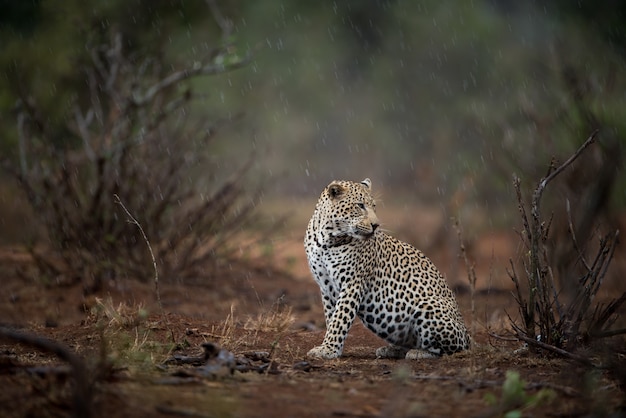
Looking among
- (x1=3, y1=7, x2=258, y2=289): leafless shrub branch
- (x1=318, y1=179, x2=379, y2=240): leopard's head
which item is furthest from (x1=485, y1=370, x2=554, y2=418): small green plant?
(x1=3, y1=7, x2=258, y2=289): leafless shrub branch

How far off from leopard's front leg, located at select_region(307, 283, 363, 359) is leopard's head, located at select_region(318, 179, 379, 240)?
45 cm

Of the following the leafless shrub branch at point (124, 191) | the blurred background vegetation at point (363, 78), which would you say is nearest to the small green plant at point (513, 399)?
the leafless shrub branch at point (124, 191)

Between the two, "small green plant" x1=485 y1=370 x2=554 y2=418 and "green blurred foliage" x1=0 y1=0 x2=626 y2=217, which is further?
"green blurred foliage" x1=0 y1=0 x2=626 y2=217

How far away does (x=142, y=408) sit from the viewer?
4.29m

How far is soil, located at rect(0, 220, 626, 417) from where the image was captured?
4.42 meters

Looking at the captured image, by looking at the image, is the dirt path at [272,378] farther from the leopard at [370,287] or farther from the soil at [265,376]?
the leopard at [370,287]

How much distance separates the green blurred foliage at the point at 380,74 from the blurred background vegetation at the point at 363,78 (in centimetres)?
6

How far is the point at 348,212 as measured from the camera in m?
7.02

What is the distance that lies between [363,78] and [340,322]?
29900 mm

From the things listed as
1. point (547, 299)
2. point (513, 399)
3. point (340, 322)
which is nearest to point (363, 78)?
point (340, 322)

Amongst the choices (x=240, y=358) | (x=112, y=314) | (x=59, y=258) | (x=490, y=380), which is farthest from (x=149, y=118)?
(x=490, y=380)

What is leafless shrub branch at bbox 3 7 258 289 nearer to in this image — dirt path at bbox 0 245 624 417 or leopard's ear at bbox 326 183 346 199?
dirt path at bbox 0 245 624 417

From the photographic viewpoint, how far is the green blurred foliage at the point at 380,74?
802 inches

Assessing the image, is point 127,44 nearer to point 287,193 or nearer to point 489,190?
point 489,190
